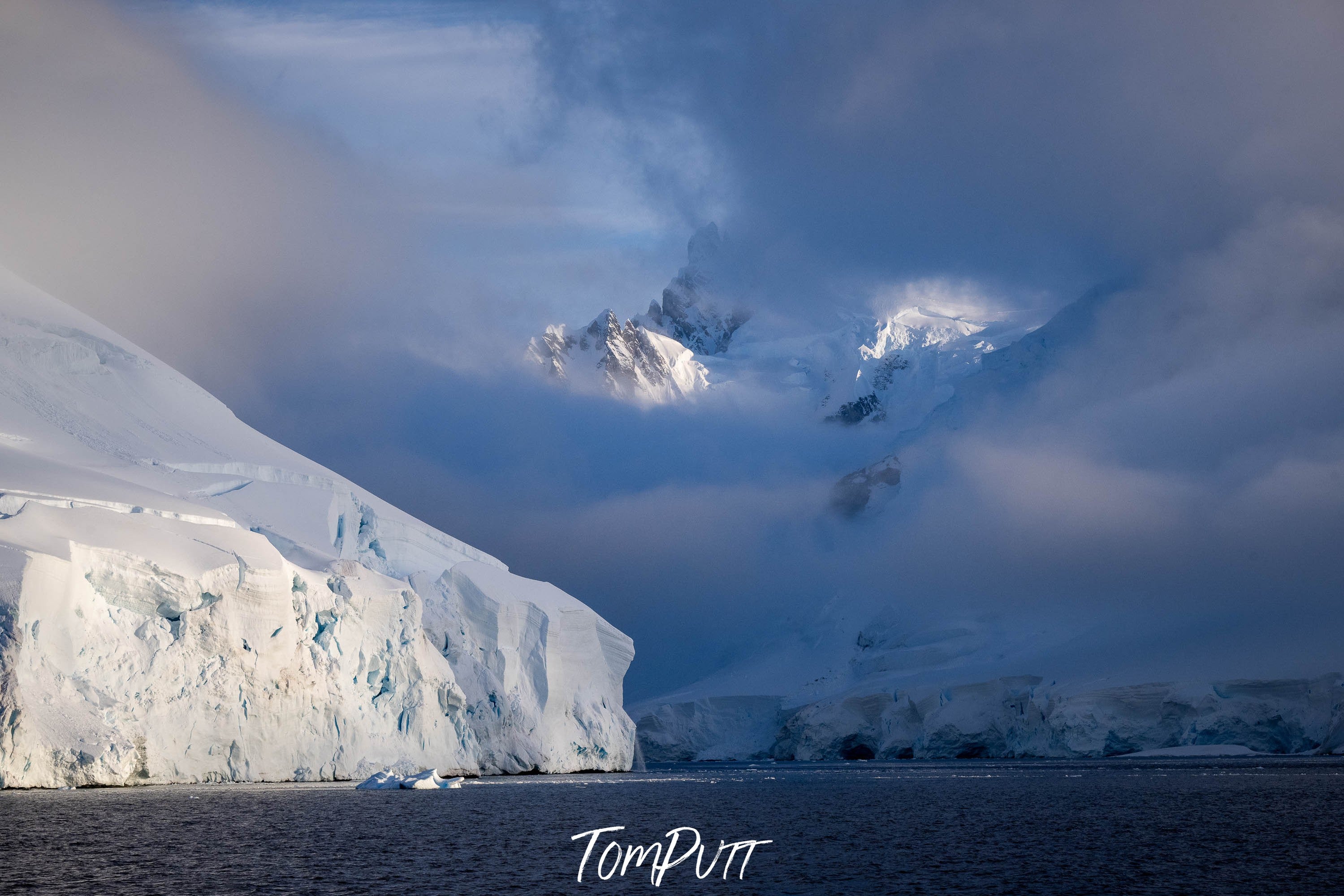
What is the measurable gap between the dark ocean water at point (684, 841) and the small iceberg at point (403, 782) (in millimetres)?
559

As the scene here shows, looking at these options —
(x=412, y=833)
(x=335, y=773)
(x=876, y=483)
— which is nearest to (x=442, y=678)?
(x=335, y=773)

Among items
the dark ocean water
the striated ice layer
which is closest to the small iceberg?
the dark ocean water

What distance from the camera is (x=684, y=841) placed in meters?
27.3

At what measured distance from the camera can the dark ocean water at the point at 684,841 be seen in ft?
66.3

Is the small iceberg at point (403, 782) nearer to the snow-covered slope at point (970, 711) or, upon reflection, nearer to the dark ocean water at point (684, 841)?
the dark ocean water at point (684, 841)

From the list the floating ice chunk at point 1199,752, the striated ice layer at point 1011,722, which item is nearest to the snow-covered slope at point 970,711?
the striated ice layer at point 1011,722

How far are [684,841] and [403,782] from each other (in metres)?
17.5

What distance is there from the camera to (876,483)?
17838cm

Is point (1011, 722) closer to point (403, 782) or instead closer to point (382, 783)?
point (403, 782)

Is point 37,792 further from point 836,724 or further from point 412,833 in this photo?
point 836,724

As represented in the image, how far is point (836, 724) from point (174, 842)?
70.5m

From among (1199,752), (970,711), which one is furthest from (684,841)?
(970,711)

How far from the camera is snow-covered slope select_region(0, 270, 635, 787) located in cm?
3366

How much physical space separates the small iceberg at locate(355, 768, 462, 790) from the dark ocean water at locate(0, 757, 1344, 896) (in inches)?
22.0
